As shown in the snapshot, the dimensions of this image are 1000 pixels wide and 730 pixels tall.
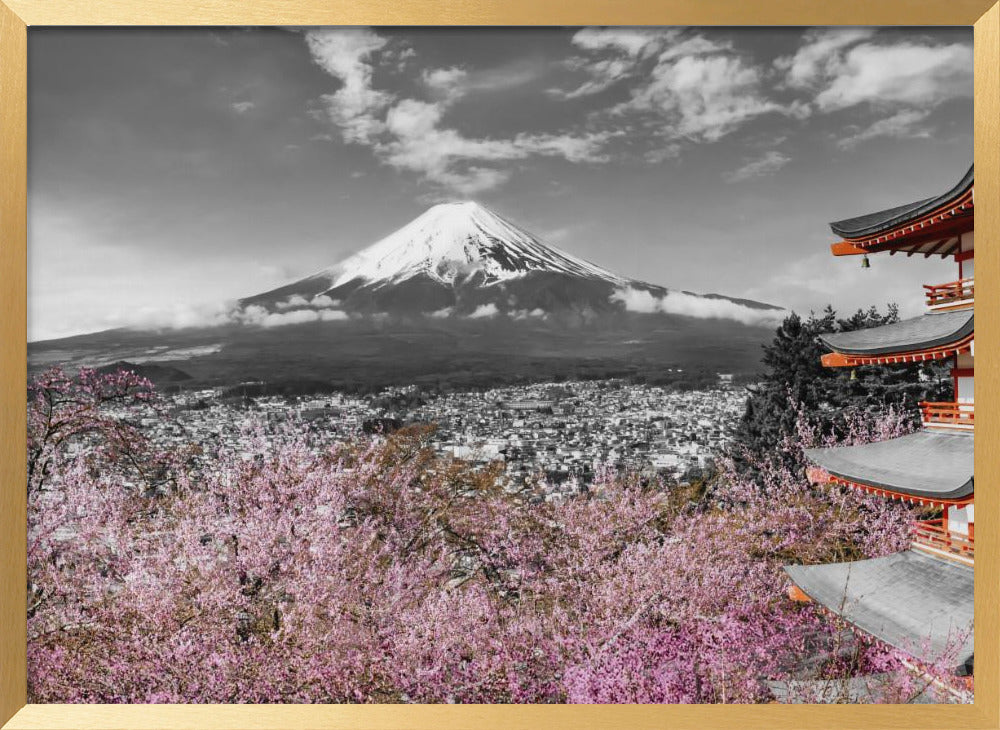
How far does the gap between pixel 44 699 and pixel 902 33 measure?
6.28 metres

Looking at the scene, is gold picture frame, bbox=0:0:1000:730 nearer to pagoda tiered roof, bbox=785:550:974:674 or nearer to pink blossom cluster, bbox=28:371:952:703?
pagoda tiered roof, bbox=785:550:974:674

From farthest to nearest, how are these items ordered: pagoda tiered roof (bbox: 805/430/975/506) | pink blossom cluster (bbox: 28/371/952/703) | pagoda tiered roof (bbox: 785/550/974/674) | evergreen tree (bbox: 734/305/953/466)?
evergreen tree (bbox: 734/305/953/466)
pink blossom cluster (bbox: 28/371/952/703)
pagoda tiered roof (bbox: 785/550/974/674)
pagoda tiered roof (bbox: 805/430/975/506)

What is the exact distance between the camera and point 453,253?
4.16 meters

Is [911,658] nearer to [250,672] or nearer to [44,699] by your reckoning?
[250,672]

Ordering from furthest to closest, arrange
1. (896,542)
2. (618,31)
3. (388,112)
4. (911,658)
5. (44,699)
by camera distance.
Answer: (896,542)
(388,112)
(618,31)
(44,699)
(911,658)

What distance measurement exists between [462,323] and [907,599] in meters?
3.36

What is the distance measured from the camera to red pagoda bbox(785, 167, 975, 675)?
2.52 metres

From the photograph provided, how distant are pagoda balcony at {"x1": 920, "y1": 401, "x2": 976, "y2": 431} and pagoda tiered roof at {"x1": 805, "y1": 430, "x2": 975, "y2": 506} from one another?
43mm

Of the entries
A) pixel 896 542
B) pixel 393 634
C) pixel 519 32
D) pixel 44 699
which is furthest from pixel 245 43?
pixel 896 542

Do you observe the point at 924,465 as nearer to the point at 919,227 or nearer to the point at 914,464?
the point at 914,464

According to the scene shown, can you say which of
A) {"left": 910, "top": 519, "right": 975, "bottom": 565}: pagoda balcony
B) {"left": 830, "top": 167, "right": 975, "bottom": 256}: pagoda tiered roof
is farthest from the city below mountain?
{"left": 910, "top": 519, "right": 975, "bottom": 565}: pagoda balcony

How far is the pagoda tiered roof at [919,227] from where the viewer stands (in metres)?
2.51

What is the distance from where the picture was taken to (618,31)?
332 cm

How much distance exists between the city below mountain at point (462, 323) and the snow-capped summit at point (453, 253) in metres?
0.01
